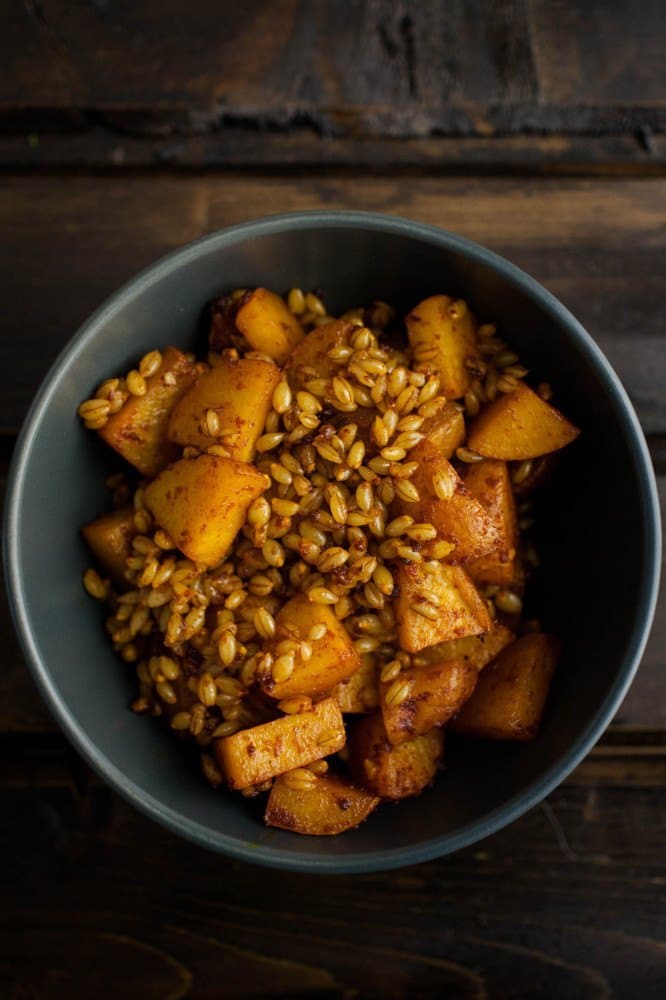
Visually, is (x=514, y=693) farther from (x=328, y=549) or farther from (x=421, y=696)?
(x=328, y=549)

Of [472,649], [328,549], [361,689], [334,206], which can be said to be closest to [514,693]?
[472,649]

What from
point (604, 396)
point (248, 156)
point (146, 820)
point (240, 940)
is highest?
point (248, 156)

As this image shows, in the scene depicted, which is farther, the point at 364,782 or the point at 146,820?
the point at 146,820

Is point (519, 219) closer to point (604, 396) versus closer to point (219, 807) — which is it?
point (604, 396)

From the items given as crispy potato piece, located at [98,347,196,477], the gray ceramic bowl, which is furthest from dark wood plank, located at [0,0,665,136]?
crispy potato piece, located at [98,347,196,477]

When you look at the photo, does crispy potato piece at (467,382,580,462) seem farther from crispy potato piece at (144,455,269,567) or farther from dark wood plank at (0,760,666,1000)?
dark wood plank at (0,760,666,1000)

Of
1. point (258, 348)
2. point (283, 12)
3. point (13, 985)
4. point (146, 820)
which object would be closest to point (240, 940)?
point (146, 820)
